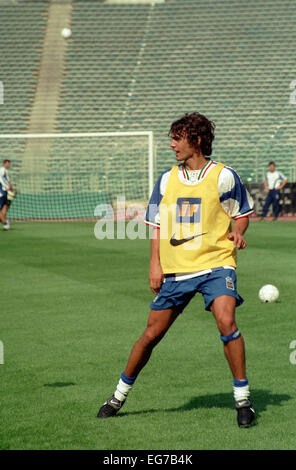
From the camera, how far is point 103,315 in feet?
27.7

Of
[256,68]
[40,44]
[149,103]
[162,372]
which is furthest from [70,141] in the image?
[162,372]

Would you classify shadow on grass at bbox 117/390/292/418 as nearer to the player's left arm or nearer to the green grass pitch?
the green grass pitch

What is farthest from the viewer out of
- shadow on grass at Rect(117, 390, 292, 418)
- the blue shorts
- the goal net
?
the goal net

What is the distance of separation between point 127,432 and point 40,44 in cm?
3766

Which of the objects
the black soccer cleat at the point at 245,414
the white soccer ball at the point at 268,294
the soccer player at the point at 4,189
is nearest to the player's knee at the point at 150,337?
the black soccer cleat at the point at 245,414

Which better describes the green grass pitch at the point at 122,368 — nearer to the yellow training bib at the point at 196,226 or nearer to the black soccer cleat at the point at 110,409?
the black soccer cleat at the point at 110,409

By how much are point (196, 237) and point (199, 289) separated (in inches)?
12.8

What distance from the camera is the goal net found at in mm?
29720

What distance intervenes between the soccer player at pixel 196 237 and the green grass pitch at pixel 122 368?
1.01 feet

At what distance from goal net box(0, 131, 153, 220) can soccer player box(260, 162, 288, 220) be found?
6.13m

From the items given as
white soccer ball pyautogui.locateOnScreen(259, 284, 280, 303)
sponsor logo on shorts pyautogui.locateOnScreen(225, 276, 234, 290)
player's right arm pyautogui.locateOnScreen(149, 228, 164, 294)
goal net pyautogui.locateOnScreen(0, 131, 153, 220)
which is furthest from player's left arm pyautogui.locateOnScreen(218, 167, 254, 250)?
goal net pyautogui.locateOnScreen(0, 131, 153, 220)

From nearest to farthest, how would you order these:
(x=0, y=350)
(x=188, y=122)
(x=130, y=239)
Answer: (x=188, y=122)
(x=0, y=350)
(x=130, y=239)

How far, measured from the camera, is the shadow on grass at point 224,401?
4824mm

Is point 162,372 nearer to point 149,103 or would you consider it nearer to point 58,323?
point 58,323
